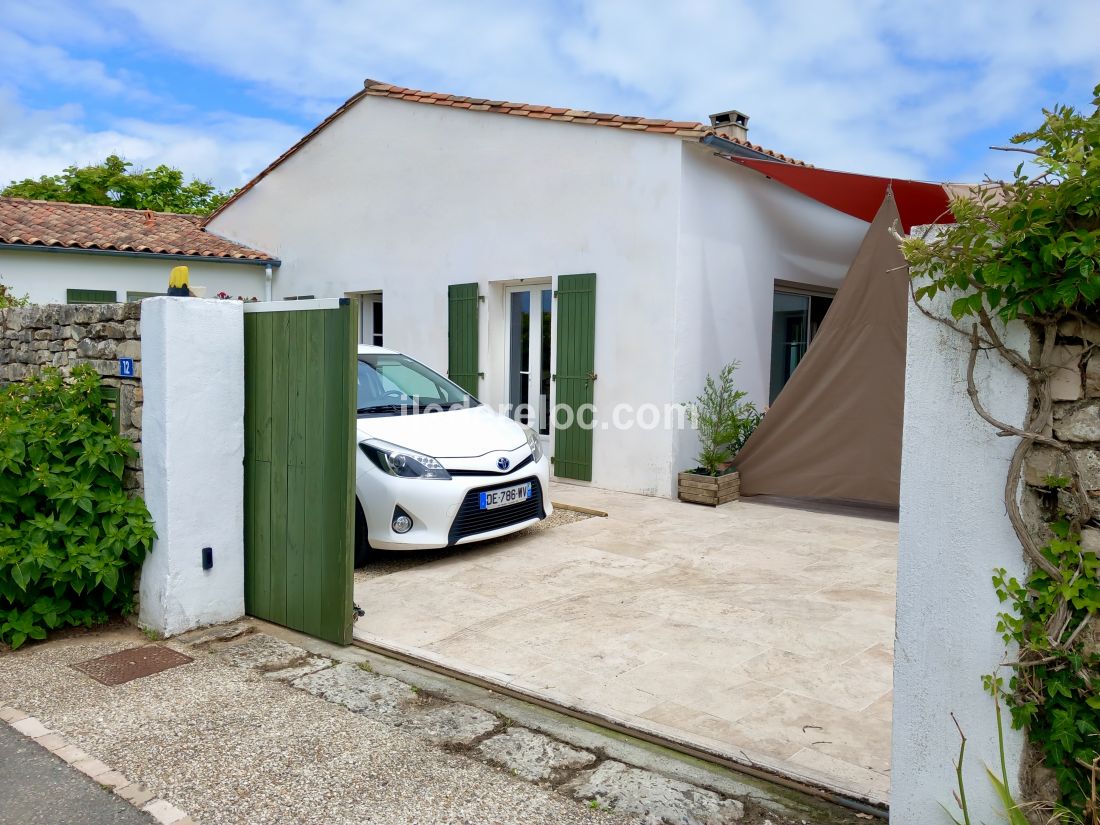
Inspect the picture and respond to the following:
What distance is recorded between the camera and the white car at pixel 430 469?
5859 millimetres

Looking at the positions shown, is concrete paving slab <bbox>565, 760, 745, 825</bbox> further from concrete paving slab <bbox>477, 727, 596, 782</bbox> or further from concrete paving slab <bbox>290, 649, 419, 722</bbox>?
concrete paving slab <bbox>290, 649, 419, 722</bbox>

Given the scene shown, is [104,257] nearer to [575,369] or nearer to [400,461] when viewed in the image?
[575,369]

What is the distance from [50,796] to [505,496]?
3718 mm

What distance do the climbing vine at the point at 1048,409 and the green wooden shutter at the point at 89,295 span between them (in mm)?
12689

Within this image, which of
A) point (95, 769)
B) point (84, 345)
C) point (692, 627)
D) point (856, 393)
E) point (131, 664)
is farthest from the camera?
point (856, 393)

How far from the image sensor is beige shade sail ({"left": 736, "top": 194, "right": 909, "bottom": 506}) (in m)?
7.31

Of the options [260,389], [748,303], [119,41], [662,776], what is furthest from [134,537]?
[119,41]

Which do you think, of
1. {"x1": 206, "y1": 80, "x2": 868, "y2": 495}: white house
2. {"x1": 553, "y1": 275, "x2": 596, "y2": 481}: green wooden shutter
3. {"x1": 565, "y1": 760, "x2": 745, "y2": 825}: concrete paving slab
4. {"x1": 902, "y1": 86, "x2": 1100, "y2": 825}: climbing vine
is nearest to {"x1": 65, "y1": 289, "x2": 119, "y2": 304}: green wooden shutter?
{"x1": 206, "y1": 80, "x2": 868, "y2": 495}: white house

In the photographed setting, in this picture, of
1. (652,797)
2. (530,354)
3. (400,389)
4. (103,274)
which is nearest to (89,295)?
(103,274)

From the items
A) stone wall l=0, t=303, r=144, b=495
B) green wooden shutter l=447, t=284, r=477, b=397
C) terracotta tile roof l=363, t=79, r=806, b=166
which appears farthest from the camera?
green wooden shutter l=447, t=284, r=477, b=397

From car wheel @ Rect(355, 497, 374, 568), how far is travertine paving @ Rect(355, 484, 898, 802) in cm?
32

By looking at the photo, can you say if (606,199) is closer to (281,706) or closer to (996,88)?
(996,88)

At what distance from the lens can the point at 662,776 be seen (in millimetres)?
3064

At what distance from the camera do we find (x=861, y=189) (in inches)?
315
